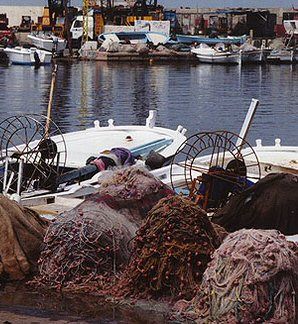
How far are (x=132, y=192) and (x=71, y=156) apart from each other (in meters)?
6.93

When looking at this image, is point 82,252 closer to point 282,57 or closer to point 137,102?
point 137,102

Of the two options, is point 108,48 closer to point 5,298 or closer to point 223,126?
point 223,126

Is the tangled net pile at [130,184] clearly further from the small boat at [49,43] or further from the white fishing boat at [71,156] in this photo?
the small boat at [49,43]

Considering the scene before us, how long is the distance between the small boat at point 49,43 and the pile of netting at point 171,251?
73061 mm

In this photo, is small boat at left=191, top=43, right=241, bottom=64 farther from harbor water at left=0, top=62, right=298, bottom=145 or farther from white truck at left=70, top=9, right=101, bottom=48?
white truck at left=70, top=9, right=101, bottom=48

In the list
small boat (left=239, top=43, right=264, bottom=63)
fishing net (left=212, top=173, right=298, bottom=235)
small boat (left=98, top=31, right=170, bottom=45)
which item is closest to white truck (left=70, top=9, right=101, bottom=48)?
small boat (left=98, top=31, right=170, bottom=45)

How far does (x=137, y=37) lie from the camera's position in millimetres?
86750

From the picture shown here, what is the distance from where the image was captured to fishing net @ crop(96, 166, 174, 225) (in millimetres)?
9570

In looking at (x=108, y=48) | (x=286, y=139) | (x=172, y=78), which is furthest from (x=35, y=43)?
(x=286, y=139)

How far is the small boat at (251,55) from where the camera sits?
79062 millimetres

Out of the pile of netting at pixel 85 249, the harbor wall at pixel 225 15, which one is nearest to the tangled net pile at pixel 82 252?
the pile of netting at pixel 85 249

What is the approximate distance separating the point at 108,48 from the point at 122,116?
43957 millimetres

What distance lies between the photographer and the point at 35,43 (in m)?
82.0

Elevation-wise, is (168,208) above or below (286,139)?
above
